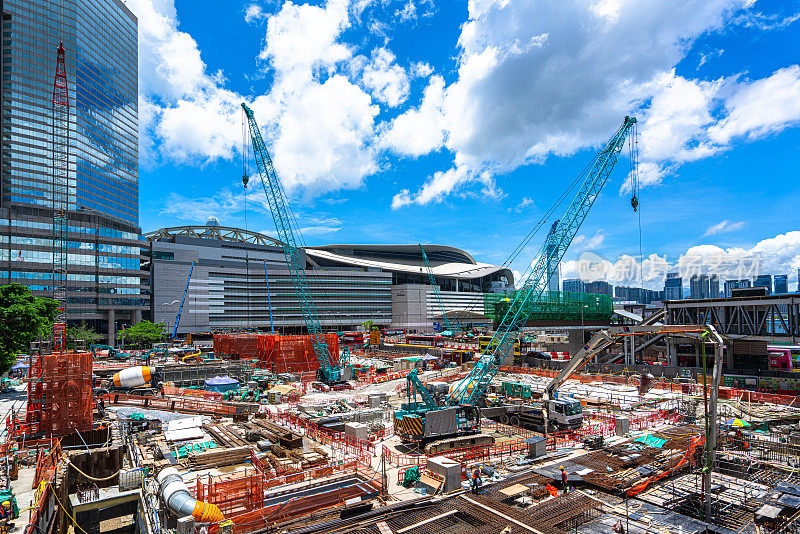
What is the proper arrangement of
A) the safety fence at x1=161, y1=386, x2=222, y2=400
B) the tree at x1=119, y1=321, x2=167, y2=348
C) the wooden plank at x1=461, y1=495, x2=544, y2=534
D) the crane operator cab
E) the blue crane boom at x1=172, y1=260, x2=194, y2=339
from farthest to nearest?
the blue crane boom at x1=172, y1=260, x2=194, y2=339 → the tree at x1=119, y1=321, x2=167, y2=348 → the safety fence at x1=161, y1=386, x2=222, y2=400 → the crane operator cab → the wooden plank at x1=461, y1=495, x2=544, y2=534

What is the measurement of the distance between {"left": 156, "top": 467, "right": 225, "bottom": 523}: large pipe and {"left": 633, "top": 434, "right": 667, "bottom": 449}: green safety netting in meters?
22.0

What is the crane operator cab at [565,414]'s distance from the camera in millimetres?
29194

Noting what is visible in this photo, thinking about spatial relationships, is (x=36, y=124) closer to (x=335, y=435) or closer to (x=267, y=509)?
(x=335, y=435)

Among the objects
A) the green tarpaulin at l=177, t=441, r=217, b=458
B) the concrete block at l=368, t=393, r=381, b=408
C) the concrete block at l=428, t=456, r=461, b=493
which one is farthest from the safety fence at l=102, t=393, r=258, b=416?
the concrete block at l=428, t=456, r=461, b=493


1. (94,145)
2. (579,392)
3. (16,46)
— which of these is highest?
(16,46)

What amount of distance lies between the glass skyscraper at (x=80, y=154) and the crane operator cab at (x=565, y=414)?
4212 inches

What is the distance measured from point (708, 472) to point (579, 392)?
2994 centimetres

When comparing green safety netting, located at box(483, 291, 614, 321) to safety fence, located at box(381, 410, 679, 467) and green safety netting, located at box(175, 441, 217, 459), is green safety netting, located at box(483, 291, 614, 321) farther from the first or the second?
green safety netting, located at box(175, 441, 217, 459)

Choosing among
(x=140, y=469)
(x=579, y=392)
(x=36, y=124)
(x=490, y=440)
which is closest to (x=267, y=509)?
(x=140, y=469)

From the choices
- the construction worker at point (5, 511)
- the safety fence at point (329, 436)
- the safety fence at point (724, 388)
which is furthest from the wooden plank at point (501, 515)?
the safety fence at point (724, 388)

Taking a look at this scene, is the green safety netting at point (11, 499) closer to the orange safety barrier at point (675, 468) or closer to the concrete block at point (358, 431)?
the concrete block at point (358, 431)

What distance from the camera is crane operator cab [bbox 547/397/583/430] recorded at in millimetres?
29194

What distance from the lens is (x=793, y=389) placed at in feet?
135

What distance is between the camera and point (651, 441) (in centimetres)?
2581
